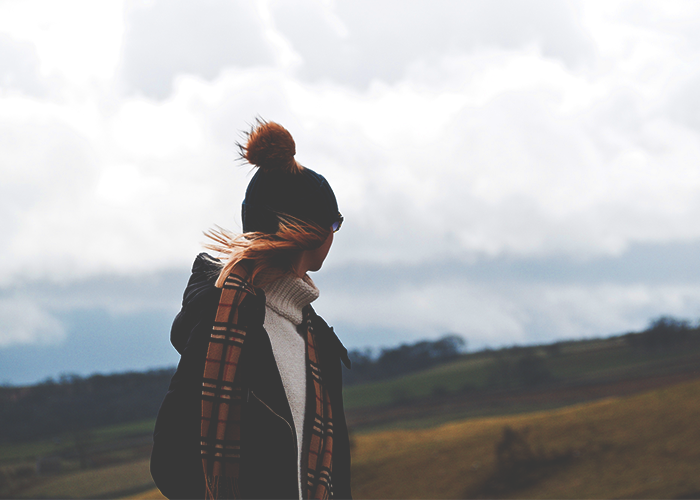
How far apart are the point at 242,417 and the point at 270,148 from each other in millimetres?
A: 837

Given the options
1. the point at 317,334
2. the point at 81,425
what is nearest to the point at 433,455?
the point at 317,334

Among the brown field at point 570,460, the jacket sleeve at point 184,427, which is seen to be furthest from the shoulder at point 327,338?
the brown field at point 570,460

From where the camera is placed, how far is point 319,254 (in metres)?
2.26

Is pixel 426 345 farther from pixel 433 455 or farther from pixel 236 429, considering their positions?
pixel 236 429

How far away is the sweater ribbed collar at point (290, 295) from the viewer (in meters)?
2.21

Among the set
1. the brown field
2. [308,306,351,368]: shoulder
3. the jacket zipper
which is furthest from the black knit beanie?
the brown field

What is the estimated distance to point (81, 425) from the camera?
278ft

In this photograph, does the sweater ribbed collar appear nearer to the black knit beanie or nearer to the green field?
the black knit beanie

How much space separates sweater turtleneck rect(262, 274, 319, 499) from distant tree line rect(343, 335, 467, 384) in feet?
311

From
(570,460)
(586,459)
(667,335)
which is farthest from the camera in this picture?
(667,335)

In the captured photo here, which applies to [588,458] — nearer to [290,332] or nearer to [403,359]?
[290,332]

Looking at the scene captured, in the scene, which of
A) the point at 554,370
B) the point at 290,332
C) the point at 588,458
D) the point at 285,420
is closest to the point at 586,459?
the point at 588,458

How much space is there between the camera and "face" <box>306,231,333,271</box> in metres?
2.24

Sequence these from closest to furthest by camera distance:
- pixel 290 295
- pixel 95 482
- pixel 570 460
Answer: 1. pixel 290 295
2. pixel 570 460
3. pixel 95 482
